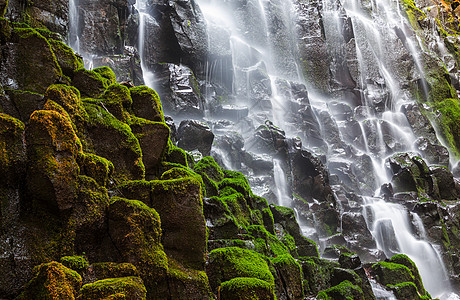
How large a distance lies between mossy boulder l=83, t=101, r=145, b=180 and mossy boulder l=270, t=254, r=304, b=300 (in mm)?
3669

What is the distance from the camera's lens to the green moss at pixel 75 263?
473 centimetres

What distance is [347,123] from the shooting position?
32000 mm

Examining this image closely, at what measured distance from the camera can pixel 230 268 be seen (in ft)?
21.2

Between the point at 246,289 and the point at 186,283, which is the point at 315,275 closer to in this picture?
the point at 246,289

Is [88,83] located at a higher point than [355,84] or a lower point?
lower

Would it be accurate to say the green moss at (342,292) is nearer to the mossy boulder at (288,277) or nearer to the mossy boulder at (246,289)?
the mossy boulder at (288,277)

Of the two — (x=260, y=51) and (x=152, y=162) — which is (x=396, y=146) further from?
(x=152, y=162)

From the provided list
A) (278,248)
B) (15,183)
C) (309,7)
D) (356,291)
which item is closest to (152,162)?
(15,183)

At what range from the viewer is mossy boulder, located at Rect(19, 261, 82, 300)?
13.1 feet

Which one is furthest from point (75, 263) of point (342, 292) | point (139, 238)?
point (342, 292)

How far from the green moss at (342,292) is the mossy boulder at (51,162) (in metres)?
7.23

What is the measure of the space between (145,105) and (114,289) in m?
5.38

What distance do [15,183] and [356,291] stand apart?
901 cm

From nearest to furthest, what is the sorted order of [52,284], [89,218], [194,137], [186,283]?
1. [52,284]
2. [89,218]
3. [186,283]
4. [194,137]
